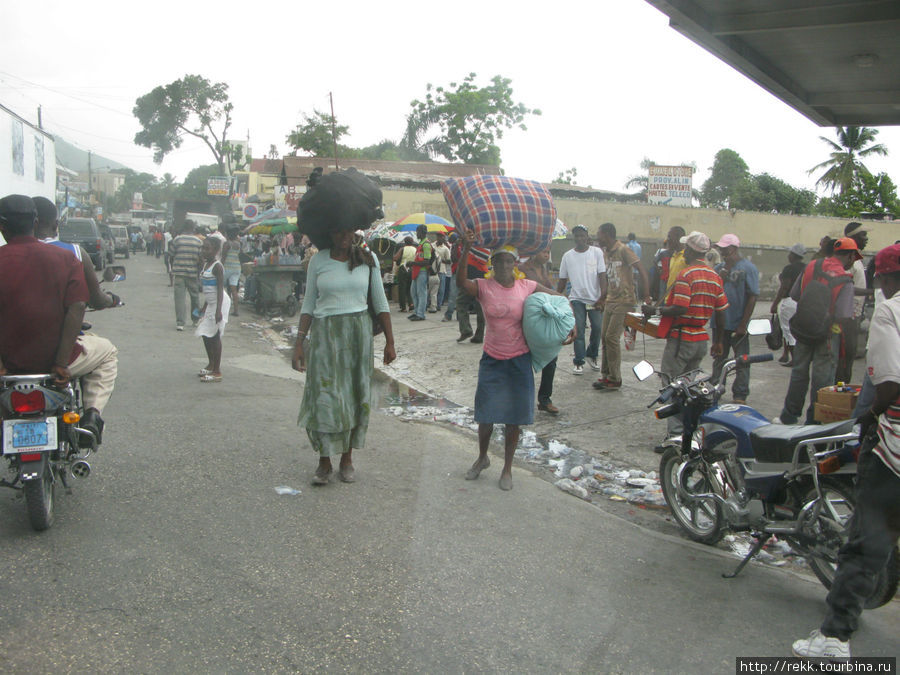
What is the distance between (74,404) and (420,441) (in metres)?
2.94

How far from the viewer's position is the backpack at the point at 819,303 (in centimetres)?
642

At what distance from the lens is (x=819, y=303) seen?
6.44m

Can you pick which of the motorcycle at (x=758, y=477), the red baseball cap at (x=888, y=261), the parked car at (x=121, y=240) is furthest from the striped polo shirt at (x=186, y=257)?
the parked car at (x=121, y=240)

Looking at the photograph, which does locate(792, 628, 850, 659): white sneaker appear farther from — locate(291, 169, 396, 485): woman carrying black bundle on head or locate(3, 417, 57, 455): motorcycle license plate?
locate(3, 417, 57, 455): motorcycle license plate

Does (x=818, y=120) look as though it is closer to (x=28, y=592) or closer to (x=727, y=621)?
(x=727, y=621)

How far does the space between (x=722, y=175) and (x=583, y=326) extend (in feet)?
141

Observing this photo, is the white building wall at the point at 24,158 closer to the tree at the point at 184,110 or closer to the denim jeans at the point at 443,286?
the denim jeans at the point at 443,286

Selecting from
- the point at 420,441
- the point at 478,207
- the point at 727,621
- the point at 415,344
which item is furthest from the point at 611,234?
the point at 727,621

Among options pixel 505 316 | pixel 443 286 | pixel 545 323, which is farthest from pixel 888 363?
pixel 443 286

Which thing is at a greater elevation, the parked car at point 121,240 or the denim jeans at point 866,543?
the denim jeans at point 866,543

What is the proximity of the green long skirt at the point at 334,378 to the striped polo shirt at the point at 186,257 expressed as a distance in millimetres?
8740

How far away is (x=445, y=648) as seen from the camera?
3188 mm

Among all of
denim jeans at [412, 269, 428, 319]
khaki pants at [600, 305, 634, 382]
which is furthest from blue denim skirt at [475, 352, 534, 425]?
denim jeans at [412, 269, 428, 319]

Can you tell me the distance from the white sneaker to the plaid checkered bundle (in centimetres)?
400
